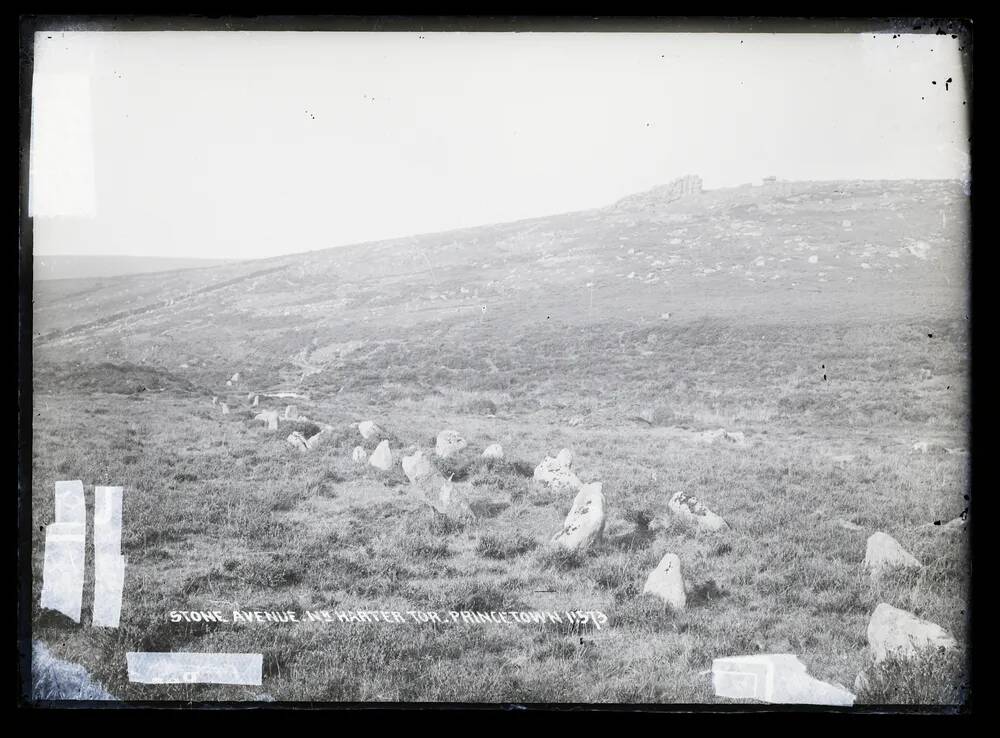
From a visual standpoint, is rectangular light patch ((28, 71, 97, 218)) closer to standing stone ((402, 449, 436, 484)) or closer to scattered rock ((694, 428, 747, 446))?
standing stone ((402, 449, 436, 484))

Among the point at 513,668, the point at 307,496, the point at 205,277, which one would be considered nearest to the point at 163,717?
the point at 307,496

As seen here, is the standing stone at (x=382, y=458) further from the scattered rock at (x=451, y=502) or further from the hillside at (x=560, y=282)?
the hillside at (x=560, y=282)

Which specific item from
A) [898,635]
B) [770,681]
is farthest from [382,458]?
[898,635]

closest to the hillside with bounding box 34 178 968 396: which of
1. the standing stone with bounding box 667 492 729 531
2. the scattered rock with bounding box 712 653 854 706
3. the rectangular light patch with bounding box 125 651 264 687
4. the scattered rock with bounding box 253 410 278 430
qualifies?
the scattered rock with bounding box 253 410 278 430

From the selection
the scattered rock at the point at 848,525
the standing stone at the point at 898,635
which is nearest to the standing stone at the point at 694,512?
the scattered rock at the point at 848,525

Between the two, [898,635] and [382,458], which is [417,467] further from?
[898,635]

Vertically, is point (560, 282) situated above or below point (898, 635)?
above

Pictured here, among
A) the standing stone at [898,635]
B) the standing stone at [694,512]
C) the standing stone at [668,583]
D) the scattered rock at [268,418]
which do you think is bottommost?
the standing stone at [898,635]
